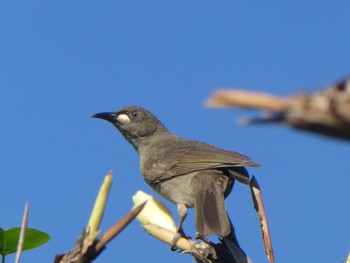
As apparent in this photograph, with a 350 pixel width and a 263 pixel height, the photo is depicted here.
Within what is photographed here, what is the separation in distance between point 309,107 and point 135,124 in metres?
9.09

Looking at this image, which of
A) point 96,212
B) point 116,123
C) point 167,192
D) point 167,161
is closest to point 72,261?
point 96,212

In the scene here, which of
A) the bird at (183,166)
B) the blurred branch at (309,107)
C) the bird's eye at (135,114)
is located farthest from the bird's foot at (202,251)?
the bird's eye at (135,114)

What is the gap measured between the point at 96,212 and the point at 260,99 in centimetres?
67

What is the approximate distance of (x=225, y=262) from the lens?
2.07 metres

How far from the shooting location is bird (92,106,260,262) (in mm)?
6379

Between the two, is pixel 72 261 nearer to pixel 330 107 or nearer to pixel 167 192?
pixel 330 107

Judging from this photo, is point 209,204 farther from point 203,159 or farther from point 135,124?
point 135,124

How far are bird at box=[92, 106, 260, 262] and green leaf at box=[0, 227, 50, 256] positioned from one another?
3208 mm

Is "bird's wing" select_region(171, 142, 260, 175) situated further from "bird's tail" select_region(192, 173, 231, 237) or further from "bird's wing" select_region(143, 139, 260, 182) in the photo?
"bird's tail" select_region(192, 173, 231, 237)

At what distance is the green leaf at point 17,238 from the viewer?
6.11 feet

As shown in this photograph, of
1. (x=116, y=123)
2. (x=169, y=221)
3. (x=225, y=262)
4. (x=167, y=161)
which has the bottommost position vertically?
(x=225, y=262)

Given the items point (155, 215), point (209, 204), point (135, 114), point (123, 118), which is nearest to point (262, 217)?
point (155, 215)

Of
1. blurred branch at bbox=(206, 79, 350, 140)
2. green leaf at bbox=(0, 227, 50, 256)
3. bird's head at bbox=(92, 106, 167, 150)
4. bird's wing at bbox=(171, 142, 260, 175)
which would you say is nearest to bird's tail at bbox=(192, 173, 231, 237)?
bird's wing at bbox=(171, 142, 260, 175)

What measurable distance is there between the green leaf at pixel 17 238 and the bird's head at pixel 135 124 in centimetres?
749
